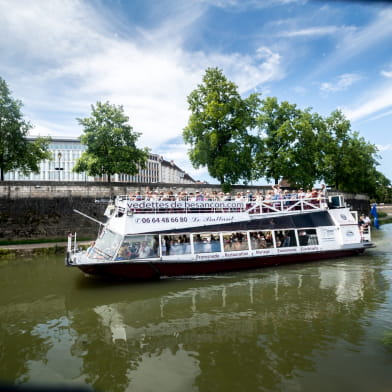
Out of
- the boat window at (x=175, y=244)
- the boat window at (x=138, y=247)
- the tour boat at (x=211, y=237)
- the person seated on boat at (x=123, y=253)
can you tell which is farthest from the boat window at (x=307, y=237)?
the person seated on boat at (x=123, y=253)

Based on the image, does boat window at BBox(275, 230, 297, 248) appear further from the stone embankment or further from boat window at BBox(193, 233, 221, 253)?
the stone embankment

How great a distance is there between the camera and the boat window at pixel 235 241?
13.8 metres

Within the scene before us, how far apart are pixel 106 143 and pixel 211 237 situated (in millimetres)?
19138

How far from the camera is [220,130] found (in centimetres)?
2989

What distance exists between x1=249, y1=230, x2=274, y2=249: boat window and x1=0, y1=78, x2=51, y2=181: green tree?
2355 centimetres

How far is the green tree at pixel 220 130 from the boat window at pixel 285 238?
14.2 meters

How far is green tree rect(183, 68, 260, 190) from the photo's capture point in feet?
95.1

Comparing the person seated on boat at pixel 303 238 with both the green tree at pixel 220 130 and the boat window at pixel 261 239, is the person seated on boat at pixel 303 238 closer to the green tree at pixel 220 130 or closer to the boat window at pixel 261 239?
the boat window at pixel 261 239

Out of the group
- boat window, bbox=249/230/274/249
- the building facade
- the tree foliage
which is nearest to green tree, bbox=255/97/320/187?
the tree foliage

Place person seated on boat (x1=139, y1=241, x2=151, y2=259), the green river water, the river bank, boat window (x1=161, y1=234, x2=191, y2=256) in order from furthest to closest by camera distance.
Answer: the river bank
boat window (x1=161, y1=234, x2=191, y2=256)
person seated on boat (x1=139, y1=241, x2=151, y2=259)
the green river water

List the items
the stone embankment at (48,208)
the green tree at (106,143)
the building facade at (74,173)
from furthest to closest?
1. the building facade at (74,173)
2. the green tree at (106,143)
3. the stone embankment at (48,208)

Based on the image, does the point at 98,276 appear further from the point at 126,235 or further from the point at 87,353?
the point at 87,353

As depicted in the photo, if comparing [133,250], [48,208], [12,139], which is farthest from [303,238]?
[12,139]

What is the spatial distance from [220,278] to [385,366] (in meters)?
7.46
